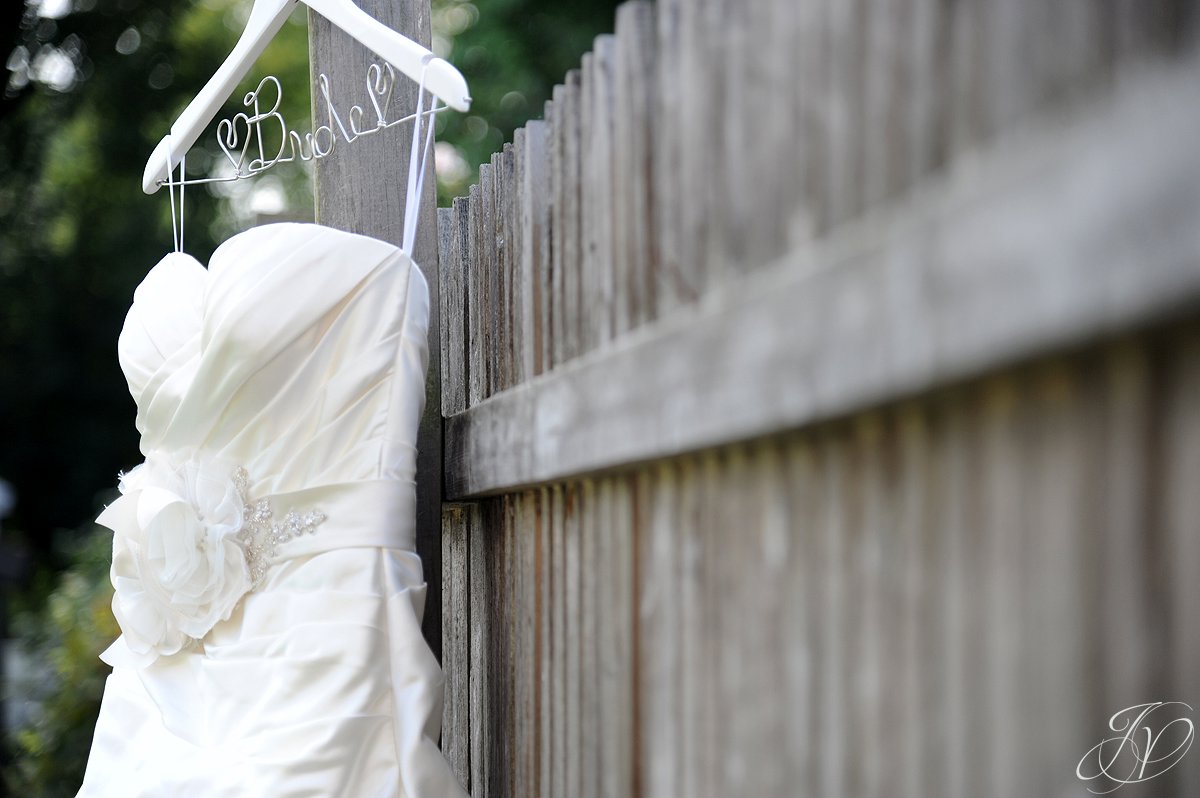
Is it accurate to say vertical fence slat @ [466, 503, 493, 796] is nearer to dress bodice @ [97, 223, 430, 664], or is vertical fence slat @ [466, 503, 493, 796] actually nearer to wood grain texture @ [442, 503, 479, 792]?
wood grain texture @ [442, 503, 479, 792]

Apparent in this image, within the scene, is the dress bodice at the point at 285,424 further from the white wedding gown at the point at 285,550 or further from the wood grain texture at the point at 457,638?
→ the wood grain texture at the point at 457,638

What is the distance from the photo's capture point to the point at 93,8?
418 inches

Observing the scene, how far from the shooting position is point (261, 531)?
1837 mm

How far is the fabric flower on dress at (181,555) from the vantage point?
183cm

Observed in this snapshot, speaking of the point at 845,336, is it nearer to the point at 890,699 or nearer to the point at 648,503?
the point at 890,699

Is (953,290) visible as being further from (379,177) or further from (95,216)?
(95,216)

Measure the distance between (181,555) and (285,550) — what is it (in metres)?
0.18

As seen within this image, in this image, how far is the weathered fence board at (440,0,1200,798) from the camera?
64cm

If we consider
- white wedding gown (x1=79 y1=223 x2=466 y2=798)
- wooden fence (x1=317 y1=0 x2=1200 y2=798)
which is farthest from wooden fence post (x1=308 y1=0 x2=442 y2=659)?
wooden fence (x1=317 y1=0 x2=1200 y2=798)

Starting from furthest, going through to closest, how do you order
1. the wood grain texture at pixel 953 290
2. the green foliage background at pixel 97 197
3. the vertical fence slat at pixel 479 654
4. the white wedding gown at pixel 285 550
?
the green foliage background at pixel 97 197 < the vertical fence slat at pixel 479 654 < the white wedding gown at pixel 285 550 < the wood grain texture at pixel 953 290

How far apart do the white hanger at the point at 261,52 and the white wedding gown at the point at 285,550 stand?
0.93 ft

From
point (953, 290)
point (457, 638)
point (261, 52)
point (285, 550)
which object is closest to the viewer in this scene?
point (953, 290)

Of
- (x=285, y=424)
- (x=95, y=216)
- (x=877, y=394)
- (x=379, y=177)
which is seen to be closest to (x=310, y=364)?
(x=285, y=424)

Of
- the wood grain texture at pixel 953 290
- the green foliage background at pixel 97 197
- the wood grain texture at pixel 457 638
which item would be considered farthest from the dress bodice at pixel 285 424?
the green foliage background at pixel 97 197
